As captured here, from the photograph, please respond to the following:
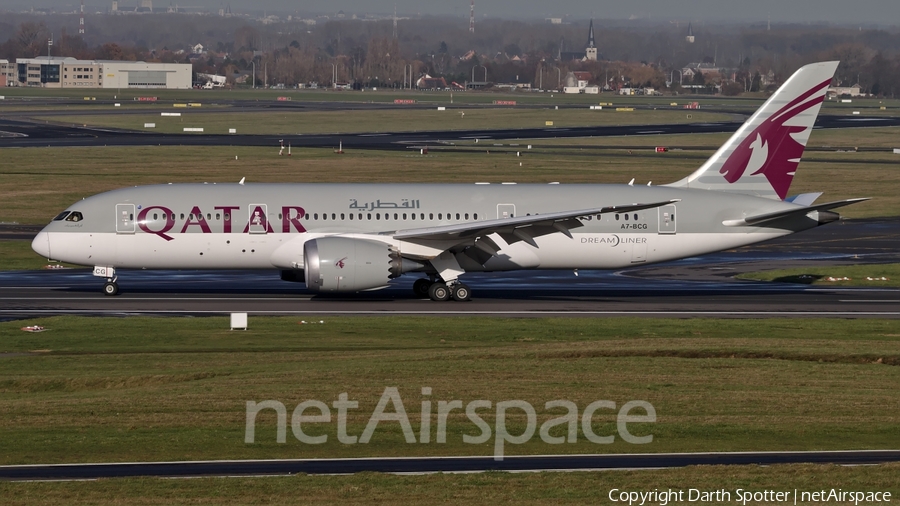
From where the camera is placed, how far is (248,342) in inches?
1341

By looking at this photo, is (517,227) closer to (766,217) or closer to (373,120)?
(766,217)

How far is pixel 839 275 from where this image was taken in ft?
170

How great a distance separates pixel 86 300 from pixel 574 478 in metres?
28.6

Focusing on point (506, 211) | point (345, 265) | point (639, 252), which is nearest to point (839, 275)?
point (639, 252)

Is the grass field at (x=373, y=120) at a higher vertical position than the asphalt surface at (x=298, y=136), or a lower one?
higher

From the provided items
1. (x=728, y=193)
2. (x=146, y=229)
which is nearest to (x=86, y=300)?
(x=146, y=229)

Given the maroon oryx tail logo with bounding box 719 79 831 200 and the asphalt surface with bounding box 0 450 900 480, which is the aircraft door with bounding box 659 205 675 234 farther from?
the asphalt surface with bounding box 0 450 900 480

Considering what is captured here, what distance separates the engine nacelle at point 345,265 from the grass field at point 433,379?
2.20 meters

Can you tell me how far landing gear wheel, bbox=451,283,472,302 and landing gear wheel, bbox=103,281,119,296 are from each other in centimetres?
1283

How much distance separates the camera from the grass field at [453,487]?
17.5 metres

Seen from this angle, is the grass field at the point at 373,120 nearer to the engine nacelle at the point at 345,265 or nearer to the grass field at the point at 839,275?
the grass field at the point at 839,275

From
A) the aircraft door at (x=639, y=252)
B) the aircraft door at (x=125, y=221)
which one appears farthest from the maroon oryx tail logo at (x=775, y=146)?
the aircraft door at (x=125, y=221)

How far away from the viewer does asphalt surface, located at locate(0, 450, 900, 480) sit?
1928cm

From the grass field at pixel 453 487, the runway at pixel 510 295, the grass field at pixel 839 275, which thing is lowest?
the grass field at pixel 453 487
